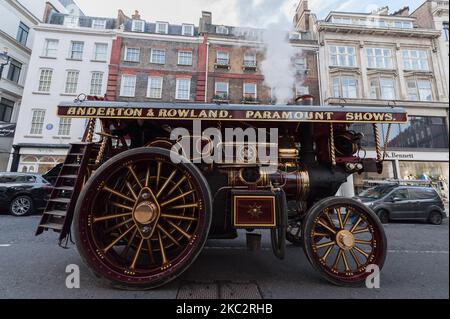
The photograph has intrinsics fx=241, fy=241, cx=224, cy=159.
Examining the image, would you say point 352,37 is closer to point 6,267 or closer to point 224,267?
point 224,267

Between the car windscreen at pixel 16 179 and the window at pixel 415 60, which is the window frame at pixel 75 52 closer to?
the car windscreen at pixel 16 179

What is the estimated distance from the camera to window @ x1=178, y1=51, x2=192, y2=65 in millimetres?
17922

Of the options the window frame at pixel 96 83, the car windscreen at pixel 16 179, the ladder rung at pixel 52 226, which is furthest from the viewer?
the window frame at pixel 96 83

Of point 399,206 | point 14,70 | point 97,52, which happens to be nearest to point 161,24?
point 97,52

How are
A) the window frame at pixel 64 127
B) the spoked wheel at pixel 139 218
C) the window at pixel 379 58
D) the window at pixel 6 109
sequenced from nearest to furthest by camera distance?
1. the spoked wheel at pixel 139 218
2. the window frame at pixel 64 127
3. the window at pixel 379 58
4. the window at pixel 6 109

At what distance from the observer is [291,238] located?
13.9 feet

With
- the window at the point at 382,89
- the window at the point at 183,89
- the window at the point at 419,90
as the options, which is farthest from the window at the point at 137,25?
the window at the point at 419,90

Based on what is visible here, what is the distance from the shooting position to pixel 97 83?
17.2 meters

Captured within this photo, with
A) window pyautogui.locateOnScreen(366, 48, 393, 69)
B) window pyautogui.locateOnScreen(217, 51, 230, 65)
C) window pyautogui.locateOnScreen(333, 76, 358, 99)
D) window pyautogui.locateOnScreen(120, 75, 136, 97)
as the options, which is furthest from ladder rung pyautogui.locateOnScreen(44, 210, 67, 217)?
window pyautogui.locateOnScreen(366, 48, 393, 69)

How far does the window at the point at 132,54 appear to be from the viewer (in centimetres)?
1764

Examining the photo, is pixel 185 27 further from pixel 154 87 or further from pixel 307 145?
pixel 307 145

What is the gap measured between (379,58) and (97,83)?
20.8 meters

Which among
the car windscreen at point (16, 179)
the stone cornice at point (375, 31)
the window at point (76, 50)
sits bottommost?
the car windscreen at point (16, 179)

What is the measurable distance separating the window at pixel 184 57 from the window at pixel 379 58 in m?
13.3
